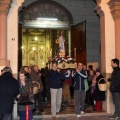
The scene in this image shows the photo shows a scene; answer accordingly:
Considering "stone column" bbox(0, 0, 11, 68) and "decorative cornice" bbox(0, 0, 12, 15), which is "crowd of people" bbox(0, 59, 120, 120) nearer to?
"stone column" bbox(0, 0, 11, 68)

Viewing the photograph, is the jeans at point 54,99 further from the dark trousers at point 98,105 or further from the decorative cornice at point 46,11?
the decorative cornice at point 46,11

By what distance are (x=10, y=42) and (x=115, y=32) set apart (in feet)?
11.9

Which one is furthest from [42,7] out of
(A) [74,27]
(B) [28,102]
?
(B) [28,102]

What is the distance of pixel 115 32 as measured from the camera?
959 cm

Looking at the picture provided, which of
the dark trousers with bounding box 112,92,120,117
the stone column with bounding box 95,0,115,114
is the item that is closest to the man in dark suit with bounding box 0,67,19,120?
the dark trousers with bounding box 112,92,120,117

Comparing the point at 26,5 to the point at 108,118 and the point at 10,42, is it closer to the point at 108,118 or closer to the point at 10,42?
the point at 10,42

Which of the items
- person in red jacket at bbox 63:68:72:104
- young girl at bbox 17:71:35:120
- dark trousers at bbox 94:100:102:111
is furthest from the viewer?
person in red jacket at bbox 63:68:72:104

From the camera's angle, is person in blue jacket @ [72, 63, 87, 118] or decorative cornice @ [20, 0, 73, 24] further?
decorative cornice @ [20, 0, 73, 24]

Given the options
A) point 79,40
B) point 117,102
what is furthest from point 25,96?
point 79,40

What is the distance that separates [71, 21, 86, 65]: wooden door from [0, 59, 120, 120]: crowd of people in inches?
65.3

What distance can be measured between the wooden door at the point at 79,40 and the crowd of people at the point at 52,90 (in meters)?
1.66

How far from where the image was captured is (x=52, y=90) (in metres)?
8.54

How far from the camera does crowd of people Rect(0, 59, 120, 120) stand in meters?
6.00

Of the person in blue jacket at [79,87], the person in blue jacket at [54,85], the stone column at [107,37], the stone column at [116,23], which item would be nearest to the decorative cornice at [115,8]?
the stone column at [116,23]
